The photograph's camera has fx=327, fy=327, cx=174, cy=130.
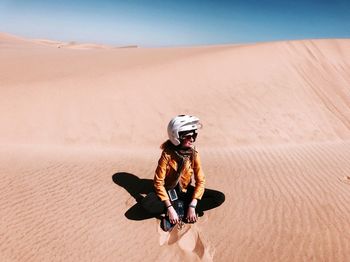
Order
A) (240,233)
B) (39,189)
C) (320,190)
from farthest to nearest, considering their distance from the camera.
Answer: (320,190), (39,189), (240,233)

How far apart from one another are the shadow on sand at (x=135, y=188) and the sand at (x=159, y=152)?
3 cm

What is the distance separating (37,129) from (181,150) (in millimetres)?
5098

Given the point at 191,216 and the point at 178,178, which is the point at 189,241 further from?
the point at 178,178

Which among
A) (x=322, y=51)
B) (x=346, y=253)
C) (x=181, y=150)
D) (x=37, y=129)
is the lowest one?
(x=346, y=253)

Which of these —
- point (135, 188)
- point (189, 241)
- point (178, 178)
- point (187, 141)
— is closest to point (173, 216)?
point (189, 241)

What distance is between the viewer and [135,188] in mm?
5383

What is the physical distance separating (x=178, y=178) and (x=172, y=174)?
0.31ft

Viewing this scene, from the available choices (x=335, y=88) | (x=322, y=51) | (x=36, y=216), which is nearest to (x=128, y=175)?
(x=36, y=216)

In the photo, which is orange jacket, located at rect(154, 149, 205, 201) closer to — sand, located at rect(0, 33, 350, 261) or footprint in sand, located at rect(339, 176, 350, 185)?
sand, located at rect(0, 33, 350, 261)

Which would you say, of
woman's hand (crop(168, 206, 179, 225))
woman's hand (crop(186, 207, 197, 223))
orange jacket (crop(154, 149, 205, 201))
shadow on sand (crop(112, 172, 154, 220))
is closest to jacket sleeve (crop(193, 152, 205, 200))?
orange jacket (crop(154, 149, 205, 201))

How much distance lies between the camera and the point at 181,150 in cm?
413

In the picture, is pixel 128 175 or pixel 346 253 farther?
pixel 128 175

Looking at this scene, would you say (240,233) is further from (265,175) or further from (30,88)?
(30,88)

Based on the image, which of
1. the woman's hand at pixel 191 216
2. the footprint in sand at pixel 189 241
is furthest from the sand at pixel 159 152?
the woman's hand at pixel 191 216
